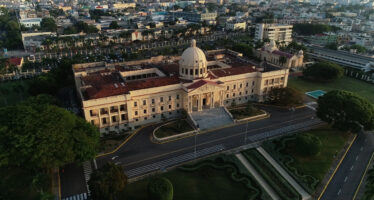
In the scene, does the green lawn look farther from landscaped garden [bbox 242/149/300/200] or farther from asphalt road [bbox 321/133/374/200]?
landscaped garden [bbox 242/149/300/200]

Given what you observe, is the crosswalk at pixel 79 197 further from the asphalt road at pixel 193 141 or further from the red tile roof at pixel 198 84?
the red tile roof at pixel 198 84

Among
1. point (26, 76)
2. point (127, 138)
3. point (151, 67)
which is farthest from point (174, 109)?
point (26, 76)

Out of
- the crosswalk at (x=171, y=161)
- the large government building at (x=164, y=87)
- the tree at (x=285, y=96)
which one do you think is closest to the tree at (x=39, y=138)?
the crosswalk at (x=171, y=161)

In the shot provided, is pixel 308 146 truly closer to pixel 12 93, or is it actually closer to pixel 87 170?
pixel 87 170

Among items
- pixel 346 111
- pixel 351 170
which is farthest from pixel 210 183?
pixel 346 111

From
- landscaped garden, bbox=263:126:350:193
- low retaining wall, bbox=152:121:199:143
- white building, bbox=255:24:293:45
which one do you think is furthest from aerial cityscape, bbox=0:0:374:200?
white building, bbox=255:24:293:45
